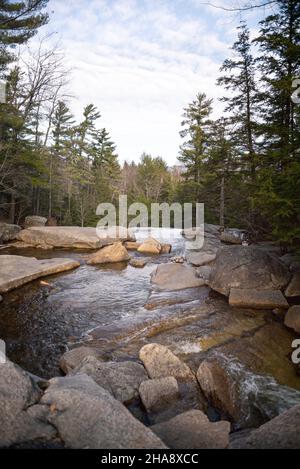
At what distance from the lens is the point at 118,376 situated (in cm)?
355

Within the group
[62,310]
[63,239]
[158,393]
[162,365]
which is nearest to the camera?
[158,393]

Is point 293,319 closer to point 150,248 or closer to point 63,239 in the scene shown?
point 150,248

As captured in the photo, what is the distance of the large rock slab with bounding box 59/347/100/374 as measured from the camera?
4.09 m

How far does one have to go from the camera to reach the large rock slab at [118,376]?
332 cm

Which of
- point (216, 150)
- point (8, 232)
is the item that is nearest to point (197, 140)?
point (216, 150)

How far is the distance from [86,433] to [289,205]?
5920mm

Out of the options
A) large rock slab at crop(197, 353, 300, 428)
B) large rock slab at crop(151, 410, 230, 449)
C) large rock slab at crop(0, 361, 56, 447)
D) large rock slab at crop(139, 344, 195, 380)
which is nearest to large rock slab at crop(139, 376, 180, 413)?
large rock slab at crop(139, 344, 195, 380)

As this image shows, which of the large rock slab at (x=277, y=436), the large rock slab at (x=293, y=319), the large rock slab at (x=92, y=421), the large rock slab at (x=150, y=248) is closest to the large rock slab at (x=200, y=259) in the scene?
the large rock slab at (x=150, y=248)

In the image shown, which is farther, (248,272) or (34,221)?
(34,221)

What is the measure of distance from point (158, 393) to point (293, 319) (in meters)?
3.91

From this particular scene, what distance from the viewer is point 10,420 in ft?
6.92

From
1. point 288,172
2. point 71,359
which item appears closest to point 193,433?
point 71,359

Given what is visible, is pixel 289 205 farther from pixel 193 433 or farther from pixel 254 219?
pixel 254 219

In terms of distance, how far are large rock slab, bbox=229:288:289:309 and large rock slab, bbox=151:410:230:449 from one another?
4585mm
